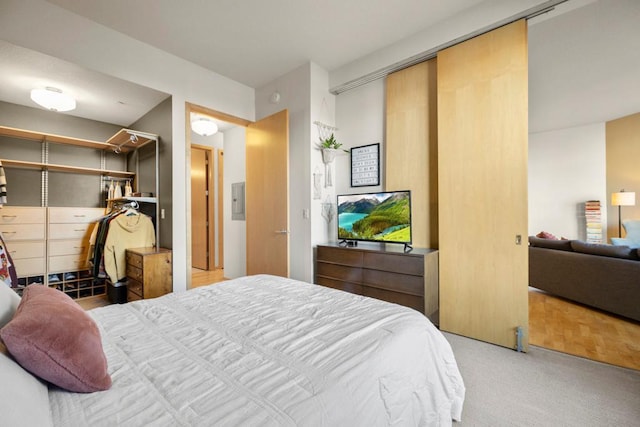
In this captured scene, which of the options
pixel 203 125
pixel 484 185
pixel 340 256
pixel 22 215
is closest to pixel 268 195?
pixel 340 256

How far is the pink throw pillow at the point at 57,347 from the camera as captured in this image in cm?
71

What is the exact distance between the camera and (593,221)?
521cm

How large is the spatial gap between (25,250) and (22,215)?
1.39 feet

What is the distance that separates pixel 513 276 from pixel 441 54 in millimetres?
2183

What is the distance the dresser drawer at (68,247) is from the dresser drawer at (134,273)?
1.11 m

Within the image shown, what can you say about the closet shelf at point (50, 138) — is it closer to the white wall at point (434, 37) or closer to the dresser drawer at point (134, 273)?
the dresser drawer at point (134, 273)

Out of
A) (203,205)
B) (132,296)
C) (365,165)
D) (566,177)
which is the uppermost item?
(566,177)

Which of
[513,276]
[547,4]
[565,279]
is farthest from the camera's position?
[565,279]

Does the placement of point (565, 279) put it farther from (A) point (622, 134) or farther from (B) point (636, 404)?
(A) point (622, 134)

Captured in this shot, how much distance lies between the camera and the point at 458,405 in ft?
4.62

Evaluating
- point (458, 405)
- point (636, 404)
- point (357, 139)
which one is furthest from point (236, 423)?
point (357, 139)

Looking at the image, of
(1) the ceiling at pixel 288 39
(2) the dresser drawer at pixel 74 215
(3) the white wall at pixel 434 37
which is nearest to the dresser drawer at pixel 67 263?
(2) the dresser drawer at pixel 74 215

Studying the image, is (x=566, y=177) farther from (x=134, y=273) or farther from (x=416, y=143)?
(x=134, y=273)

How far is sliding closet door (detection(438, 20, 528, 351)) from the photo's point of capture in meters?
2.26
